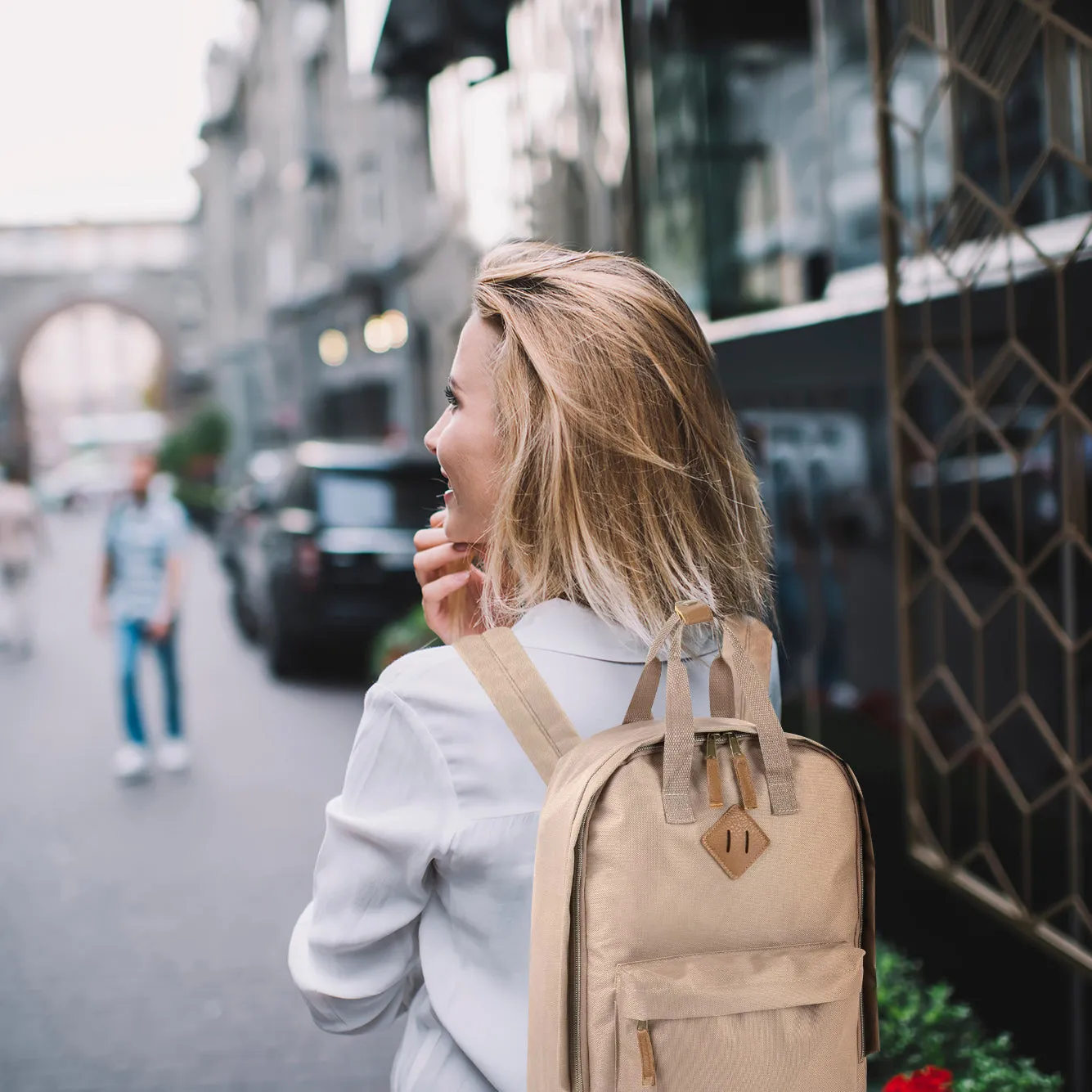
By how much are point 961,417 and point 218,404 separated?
44.4 metres

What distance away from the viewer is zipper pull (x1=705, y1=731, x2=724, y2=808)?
1195 millimetres

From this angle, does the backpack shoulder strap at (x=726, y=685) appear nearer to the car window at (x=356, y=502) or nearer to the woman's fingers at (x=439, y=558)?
the woman's fingers at (x=439, y=558)

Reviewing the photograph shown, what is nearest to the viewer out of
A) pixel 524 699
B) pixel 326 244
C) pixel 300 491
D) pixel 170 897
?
pixel 524 699

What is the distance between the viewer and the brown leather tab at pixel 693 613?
125cm

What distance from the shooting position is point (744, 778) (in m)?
1.20

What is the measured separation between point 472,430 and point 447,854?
0.47 meters

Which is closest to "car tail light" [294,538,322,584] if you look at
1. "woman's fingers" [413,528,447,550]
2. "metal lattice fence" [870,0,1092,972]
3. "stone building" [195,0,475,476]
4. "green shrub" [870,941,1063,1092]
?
"metal lattice fence" [870,0,1092,972]

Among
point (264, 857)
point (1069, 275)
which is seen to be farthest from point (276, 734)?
point (1069, 275)

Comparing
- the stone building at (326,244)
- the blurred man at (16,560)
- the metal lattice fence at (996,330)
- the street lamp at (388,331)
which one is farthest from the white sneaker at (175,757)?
the street lamp at (388,331)

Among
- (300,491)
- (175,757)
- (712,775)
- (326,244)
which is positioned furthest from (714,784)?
(326,244)

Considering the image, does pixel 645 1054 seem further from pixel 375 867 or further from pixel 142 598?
pixel 142 598

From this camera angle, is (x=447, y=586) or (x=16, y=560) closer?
(x=447, y=586)

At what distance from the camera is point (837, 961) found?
4.17 ft

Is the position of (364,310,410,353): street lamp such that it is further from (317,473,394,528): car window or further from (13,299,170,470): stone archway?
(13,299,170,470): stone archway
